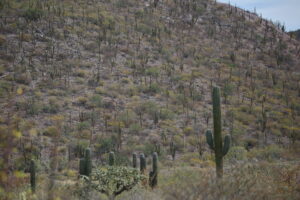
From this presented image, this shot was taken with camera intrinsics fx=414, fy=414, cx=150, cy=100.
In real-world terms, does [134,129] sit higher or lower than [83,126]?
lower

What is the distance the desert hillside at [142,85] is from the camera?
19.2 m

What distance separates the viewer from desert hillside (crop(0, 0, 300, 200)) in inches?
756

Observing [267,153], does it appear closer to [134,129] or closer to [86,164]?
[134,129]

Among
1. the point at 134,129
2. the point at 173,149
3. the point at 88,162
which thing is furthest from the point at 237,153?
the point at 88,162

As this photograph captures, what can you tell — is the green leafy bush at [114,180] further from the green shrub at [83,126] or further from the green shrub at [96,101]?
the green shrub at [96,101]

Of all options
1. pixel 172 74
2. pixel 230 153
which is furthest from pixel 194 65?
pixel 230 153

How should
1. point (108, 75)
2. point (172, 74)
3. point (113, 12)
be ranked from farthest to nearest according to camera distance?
1. point (113, 12)
2. point (172, 74)
3. point (108, 75)

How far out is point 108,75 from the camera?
26.6 m

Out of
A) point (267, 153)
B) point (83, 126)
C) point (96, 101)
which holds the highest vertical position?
point (96, 101)

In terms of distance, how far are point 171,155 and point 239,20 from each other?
25.1 meters

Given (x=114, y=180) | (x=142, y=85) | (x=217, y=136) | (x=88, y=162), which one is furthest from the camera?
(x=142, y=85)

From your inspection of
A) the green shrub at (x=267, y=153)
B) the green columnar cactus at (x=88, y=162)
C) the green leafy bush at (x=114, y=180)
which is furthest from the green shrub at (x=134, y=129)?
the green leafy bush at (x=114, y=180)

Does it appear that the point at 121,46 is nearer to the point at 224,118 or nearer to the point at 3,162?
the point at 224,118

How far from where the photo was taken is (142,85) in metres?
26.2
